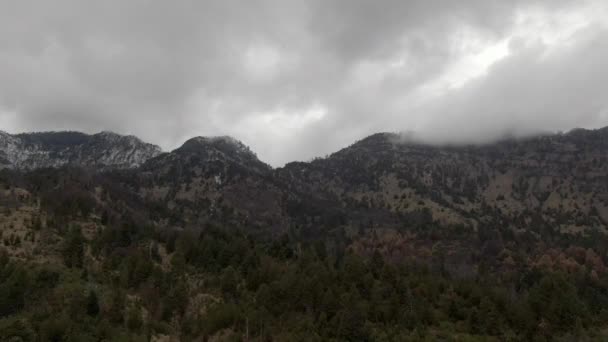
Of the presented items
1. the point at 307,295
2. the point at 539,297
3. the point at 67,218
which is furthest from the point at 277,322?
the point at 67,218

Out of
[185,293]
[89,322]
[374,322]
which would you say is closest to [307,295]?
[374,322]

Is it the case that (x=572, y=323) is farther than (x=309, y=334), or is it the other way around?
(x=572, y=323)

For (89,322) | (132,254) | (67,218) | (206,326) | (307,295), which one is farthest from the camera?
(67,218)

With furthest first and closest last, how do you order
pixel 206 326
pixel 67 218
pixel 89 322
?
pixel 67 218 < pixel 206 326 < pixel 89 322

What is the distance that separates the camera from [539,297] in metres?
101

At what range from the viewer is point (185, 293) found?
343 ft

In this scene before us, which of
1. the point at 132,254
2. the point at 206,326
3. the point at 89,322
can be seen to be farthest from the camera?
the point at 132,254

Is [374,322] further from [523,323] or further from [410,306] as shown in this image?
[523,323]

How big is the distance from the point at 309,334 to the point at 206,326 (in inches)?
844

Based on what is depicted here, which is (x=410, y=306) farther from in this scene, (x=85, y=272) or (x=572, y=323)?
(x=85, y=272)

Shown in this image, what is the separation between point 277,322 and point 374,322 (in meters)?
19.8

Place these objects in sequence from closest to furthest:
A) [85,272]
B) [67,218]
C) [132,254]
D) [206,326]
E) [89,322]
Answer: [89,322], [206,326], [85,272], [132,254], [67,218]

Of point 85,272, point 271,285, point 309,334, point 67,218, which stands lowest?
point 309,334

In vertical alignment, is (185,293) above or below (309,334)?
above
